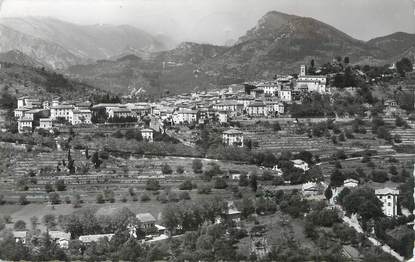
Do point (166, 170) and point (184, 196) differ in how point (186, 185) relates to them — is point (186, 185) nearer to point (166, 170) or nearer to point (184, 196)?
point (184, 196)

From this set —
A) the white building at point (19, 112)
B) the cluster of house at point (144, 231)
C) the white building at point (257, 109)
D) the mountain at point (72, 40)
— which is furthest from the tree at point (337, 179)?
the mountain at point (72, 40)

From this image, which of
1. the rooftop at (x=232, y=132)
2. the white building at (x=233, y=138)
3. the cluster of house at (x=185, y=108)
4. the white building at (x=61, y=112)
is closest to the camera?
the white building at (x=233, y=138)

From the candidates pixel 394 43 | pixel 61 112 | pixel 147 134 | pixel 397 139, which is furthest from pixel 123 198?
pixel 394 43

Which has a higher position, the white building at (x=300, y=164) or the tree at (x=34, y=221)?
the white building at (x=300, y=164)

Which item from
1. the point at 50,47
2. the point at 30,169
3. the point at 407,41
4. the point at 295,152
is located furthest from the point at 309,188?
the point at 50,47

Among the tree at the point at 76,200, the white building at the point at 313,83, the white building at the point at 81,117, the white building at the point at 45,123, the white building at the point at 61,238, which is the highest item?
the white building at the point at 313,83

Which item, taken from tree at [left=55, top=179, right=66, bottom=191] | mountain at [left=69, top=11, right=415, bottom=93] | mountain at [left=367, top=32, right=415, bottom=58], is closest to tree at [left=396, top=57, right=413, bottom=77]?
mountain at [left=69, top=11, right=415, bottom=93]

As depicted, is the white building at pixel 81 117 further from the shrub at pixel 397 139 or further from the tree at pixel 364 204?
the tree at pixel 364 204
